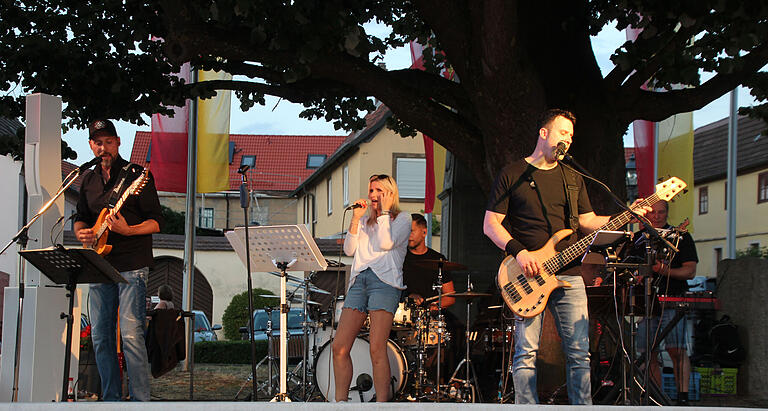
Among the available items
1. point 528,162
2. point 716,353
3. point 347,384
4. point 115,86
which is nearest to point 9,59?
point 115,86

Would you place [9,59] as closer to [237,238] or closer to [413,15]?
[237,238]

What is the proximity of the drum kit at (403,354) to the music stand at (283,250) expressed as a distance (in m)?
1.95

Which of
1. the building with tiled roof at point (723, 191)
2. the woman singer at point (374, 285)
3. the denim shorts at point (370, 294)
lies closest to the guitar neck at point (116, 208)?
the woman singer at point (374, 285)

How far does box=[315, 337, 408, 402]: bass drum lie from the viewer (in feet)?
30.5

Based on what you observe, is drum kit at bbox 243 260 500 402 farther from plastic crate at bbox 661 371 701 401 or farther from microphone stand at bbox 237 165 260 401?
plastic crate at bbox 661 371 701 401

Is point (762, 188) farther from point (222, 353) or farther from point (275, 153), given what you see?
point (275, 153)

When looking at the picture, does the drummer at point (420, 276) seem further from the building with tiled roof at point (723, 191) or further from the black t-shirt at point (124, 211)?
the building with tiled roof at point (723, 191)

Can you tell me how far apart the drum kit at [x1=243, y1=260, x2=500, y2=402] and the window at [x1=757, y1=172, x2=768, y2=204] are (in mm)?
35667

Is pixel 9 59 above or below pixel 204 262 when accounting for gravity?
above

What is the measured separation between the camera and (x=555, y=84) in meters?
9.84

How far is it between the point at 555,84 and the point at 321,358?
12.9 feet

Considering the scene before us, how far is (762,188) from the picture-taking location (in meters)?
41.8

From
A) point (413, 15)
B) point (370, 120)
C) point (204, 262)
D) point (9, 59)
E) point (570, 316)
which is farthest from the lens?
point (370, 120)

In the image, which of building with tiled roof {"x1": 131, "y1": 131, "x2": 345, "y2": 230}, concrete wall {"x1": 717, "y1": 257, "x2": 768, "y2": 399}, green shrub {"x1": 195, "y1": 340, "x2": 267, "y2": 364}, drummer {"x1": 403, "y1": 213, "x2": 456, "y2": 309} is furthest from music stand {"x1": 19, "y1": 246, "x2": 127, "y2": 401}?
building with tiled roof {"x1": 131, "y1": 131, "x2": 345, "y2": 230}
